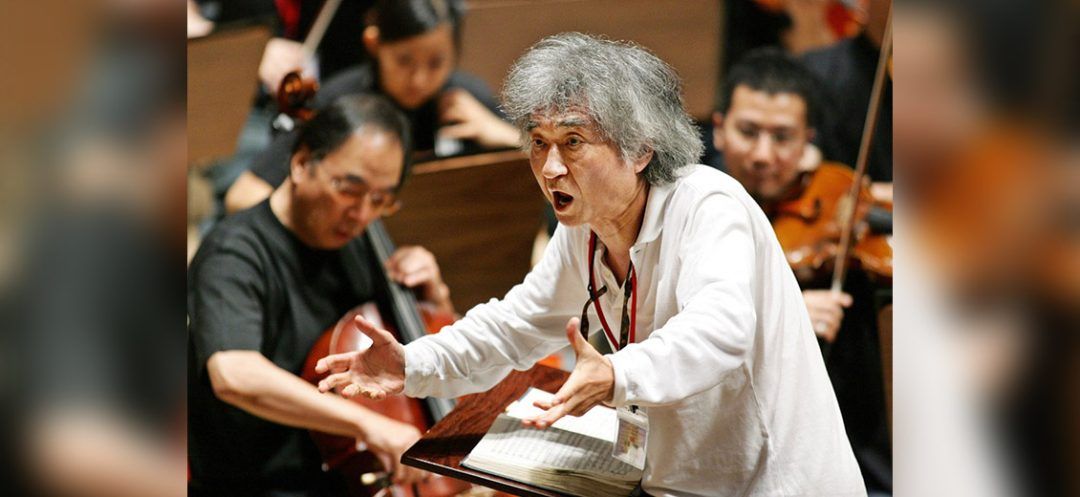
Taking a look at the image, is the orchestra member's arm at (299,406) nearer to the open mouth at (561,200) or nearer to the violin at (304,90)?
the violin at (304,90)

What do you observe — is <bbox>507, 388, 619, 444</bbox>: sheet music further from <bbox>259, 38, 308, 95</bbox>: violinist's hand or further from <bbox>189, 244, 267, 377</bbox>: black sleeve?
<bbox>259, 38, 308, 95</bbox>: violinist's hand

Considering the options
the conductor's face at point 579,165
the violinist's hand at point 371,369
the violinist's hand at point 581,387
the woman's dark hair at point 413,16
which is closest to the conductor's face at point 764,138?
the woman's dark hair at point 413,16

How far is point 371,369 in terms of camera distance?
88.4 inches

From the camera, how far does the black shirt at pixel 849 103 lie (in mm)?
3650

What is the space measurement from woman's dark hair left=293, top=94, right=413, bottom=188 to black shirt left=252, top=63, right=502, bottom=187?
2cm

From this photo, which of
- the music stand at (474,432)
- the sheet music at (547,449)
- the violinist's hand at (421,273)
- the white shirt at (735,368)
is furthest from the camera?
the violinist's hand at (421,273)

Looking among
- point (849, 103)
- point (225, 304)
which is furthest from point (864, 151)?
point (225, 304)

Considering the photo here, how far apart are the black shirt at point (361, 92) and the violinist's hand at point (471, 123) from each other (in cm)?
2

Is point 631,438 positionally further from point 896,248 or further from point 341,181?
point 341,181

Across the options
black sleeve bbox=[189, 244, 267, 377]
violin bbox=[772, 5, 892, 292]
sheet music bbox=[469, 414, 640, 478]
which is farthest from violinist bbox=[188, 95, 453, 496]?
sheet music bbox=[469, 414, 640, 478]

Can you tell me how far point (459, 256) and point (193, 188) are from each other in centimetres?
98

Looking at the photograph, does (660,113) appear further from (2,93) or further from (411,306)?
(411,306)

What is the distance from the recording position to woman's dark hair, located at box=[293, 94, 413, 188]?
378cm

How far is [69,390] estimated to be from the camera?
1865mm
